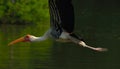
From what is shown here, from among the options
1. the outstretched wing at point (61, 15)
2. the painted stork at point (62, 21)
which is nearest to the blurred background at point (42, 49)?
the painted stork at point (62, 21)

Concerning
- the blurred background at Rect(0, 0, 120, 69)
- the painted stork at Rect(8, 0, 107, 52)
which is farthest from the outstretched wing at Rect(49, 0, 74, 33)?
the blurred background at Rect(0, 0, 120, 69)

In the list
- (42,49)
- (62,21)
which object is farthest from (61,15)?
(42,49)

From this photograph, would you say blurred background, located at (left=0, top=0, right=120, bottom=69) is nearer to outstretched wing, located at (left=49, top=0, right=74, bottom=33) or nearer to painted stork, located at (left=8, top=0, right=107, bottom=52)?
painted stork, located at (left=8, top=0, right=107, bottom=52)

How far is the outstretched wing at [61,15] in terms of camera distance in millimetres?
15500

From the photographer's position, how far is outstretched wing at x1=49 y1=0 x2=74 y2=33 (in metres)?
15.5

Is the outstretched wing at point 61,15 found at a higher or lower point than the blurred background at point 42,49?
higher

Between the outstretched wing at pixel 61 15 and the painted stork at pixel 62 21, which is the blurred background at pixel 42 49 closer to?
the painted stork at pixel 62 21

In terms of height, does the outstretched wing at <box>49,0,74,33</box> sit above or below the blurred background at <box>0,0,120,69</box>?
above

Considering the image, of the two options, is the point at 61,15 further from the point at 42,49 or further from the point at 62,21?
the point at 42,49

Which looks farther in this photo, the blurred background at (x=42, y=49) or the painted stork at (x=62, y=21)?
the blurred background at (x=42, y=49)

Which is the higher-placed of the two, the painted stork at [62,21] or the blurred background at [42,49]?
the painted stork at [62,21]

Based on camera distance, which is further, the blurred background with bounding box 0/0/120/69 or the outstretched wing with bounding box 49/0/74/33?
the blurred background with bounding box 0/0/120/69

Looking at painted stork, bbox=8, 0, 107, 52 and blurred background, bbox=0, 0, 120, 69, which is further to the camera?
blurred background, bbox=0, 0, 120, 69

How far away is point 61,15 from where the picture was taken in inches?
631
